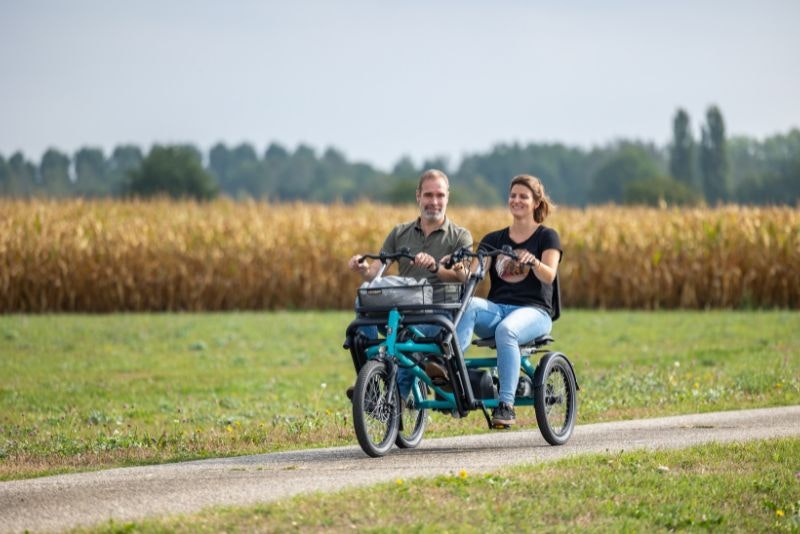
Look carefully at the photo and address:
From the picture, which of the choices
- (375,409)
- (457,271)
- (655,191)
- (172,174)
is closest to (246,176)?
(655,191)

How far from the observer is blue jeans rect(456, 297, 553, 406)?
10.4 metres

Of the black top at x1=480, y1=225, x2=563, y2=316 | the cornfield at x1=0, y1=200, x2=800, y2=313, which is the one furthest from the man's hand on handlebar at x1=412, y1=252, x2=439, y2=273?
the cornfield at x1=0, y1=200, x2=800, y2=313

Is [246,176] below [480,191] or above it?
above

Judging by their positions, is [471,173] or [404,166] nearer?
[471,173]

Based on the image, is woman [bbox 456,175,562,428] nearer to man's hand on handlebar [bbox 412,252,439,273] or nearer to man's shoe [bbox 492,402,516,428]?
man's shoe [bbox 492,402,516,428]

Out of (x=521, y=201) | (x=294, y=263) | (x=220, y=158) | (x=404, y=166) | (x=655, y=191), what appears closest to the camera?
(x=521, y=201)

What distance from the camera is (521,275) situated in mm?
10984

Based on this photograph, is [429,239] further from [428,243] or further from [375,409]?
[375,409]

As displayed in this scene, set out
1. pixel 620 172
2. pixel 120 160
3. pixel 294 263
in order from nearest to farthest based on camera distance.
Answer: pixel 294 263 < pixel 120 160 < pixel 620 172

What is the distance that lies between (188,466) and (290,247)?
2510 cm

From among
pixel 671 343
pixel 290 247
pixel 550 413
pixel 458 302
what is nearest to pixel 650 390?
pixel 550 413

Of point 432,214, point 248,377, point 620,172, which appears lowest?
point 248,377

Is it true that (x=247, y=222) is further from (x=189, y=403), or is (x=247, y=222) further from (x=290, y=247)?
(x=189, y=403)

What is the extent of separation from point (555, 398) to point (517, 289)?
947mm
